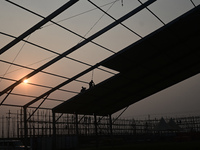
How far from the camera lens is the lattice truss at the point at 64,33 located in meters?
13.1

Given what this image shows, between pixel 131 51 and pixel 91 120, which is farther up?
pixel 131 51

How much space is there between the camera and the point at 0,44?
14016 mm

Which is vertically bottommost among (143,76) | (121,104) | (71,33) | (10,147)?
(10,147)

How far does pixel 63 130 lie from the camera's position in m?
31.0

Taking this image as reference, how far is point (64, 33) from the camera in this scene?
1546cm

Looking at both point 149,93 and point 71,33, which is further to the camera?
point 149,93

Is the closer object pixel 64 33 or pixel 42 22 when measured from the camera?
pixel 42 22

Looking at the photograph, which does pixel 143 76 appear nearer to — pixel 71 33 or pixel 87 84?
pixel 87 84

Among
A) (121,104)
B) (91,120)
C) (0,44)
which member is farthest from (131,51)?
(91,120)

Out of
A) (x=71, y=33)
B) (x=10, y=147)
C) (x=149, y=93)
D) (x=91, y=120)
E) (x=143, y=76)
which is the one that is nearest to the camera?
(x=71, y=33)

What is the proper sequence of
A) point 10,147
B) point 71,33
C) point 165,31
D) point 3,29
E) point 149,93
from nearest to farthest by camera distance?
point 3,29, point 71,33, point 165,31, point 10,147, point 149,93

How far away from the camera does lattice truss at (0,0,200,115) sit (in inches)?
516

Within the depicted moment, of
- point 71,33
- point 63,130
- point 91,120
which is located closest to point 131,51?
point 71,33

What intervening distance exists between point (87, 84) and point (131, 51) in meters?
5.83
